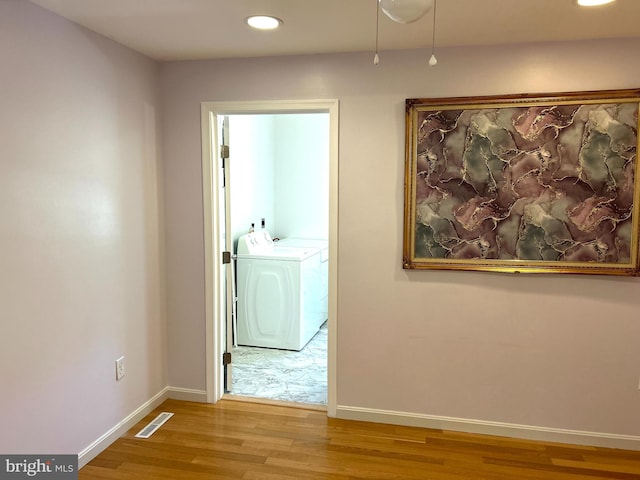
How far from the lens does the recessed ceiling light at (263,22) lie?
7.21 ft

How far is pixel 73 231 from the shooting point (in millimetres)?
2355

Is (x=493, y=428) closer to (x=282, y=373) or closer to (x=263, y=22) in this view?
(x=282, y=373)

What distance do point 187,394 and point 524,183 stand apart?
98.0 inches

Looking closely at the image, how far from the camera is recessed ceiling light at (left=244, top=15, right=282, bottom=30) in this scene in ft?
7.21

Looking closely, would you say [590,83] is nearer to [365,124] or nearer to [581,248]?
[581,248]

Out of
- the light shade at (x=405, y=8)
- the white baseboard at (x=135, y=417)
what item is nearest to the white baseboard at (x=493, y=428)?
the white baseboard at (x=135, y=417)

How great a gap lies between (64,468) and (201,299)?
3.89 ft

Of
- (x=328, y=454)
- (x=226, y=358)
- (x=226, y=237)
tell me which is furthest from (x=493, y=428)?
(x=226, y=237)

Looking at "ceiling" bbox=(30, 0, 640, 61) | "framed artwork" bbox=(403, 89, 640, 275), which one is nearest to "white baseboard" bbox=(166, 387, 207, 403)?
"framed artwork" bbox=(403, 89, 640, 275)

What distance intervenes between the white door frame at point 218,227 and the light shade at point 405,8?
4.76 ft

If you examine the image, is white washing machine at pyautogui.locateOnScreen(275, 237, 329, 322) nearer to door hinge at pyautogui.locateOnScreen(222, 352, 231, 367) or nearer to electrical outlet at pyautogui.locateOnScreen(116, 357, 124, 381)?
door hinge at pyautogui.locateOnScreen(222, 352, 231, 367)

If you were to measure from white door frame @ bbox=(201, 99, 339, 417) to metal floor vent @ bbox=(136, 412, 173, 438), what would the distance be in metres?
0.30
